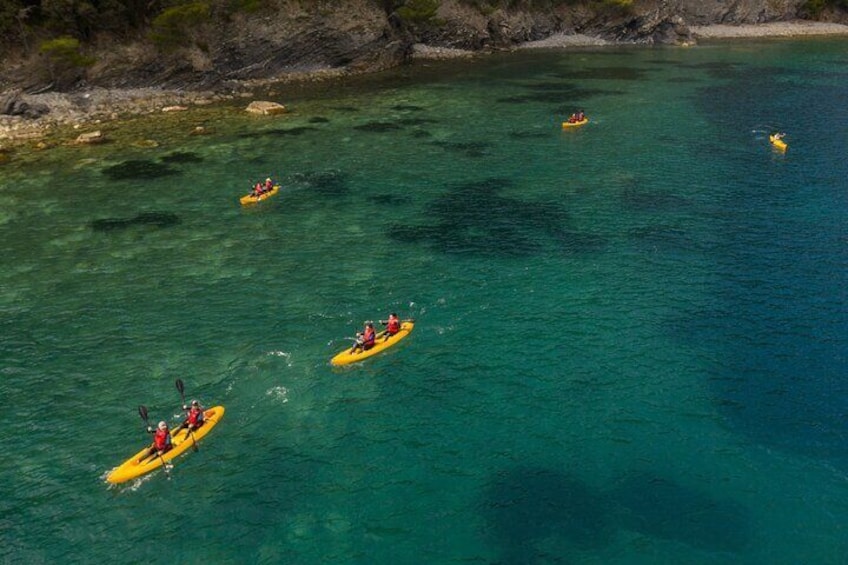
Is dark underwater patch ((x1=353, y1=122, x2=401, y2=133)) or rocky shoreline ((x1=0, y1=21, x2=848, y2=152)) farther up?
rocky shoreline ((x1=0, y1=21, x2=848, y2=152))

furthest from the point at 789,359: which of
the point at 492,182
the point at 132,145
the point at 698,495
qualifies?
the point at 132,145

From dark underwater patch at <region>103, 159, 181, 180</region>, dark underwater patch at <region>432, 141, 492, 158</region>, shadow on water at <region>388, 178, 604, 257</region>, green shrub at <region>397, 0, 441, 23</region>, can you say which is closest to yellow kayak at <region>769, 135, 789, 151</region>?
shadow on water at <region>388, 178, 604, 257</region>

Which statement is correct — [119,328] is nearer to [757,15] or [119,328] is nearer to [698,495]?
[698,495]

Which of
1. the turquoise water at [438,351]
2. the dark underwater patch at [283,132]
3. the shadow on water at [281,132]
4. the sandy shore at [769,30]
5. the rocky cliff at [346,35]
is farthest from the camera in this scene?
the sandy shore at [769,30]

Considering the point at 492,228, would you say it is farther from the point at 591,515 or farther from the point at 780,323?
the point at 591,515

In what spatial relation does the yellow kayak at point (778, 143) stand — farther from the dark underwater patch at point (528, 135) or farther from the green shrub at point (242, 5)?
the green shrub at point (242, 5)

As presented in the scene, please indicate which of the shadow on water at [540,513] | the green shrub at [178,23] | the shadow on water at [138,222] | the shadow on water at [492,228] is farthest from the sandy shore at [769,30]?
the shadow on water at [540,513]

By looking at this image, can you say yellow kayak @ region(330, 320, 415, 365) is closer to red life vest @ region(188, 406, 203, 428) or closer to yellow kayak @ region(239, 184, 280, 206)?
red life vest @ region(188, 406, 203, 428)

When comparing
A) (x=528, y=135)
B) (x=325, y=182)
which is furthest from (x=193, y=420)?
(x=528, y=135)
